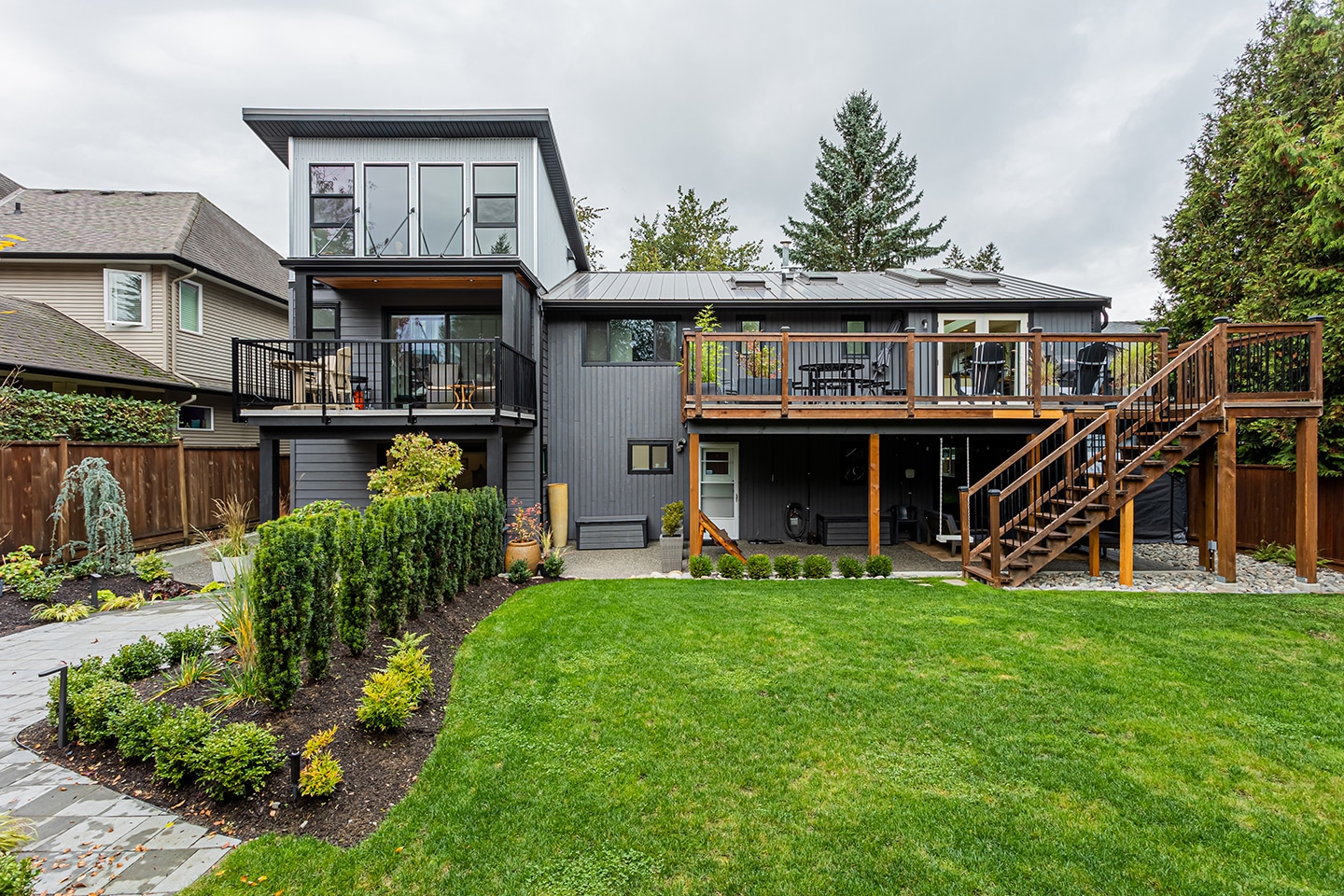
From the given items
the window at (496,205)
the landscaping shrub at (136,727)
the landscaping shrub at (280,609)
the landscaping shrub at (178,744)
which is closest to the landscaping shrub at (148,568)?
the landscaping shrub at (136,727)

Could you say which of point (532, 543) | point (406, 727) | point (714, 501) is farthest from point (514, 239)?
point (406, 727)

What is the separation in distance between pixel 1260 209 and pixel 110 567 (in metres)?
20.9

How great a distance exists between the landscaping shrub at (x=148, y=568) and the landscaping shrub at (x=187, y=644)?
4.23 meters

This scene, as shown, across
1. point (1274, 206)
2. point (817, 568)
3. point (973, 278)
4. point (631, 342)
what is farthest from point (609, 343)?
point (1274, 206)

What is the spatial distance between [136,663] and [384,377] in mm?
5497

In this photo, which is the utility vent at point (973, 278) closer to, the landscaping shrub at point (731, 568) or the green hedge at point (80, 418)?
the landscaping shrub at point (731, 568)

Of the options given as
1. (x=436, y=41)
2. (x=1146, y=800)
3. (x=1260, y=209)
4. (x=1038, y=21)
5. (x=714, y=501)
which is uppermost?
(x=1038, y=21)

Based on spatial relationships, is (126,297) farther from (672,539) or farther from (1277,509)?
(1277,509)

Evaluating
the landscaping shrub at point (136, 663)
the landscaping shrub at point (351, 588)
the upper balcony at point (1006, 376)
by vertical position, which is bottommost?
the landscaping shrub at point (136, 663)

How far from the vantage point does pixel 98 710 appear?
3.33 m

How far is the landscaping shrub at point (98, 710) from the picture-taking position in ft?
10.9

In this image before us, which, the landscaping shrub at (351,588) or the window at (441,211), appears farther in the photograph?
the window at (441,211)

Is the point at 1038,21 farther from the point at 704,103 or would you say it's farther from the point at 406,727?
the point at 406,727

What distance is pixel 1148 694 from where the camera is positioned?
4.00 meters
